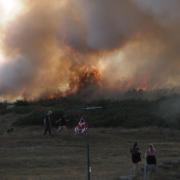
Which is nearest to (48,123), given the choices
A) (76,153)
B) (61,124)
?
(76,153)

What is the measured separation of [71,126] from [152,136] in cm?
1052

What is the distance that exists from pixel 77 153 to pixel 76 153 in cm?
9

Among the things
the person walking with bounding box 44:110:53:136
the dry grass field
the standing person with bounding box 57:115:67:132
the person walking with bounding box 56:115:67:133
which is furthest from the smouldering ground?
the person walking with bounding box 44:110:53:136

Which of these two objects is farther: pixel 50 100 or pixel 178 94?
pixel 50 100

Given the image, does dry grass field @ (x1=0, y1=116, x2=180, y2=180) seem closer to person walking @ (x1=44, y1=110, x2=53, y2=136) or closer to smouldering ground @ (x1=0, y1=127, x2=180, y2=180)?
smouldering ground @ (x1=0, y1=127, x2=180, y2=180)

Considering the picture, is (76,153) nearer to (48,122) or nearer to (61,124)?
(48,122)

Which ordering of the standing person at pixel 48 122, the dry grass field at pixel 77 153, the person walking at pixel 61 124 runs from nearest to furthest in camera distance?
the dry grass field at pixel 77 153 → the standing person at pixel 48 122 → the person walking at pixel 61 124

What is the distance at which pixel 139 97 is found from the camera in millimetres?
92188

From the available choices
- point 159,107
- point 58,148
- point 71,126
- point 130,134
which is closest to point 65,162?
point 58,148

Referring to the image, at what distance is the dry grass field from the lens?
4597 centimetres

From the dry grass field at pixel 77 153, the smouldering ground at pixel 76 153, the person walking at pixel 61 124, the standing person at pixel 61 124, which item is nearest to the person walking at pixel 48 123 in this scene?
the dry grass field at pixel 77 153

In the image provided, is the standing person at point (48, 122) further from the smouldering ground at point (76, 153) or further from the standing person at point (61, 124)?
the standing person at point (61, 124)

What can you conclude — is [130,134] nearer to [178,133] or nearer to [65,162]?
[178,133]

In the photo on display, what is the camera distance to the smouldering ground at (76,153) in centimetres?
4603
